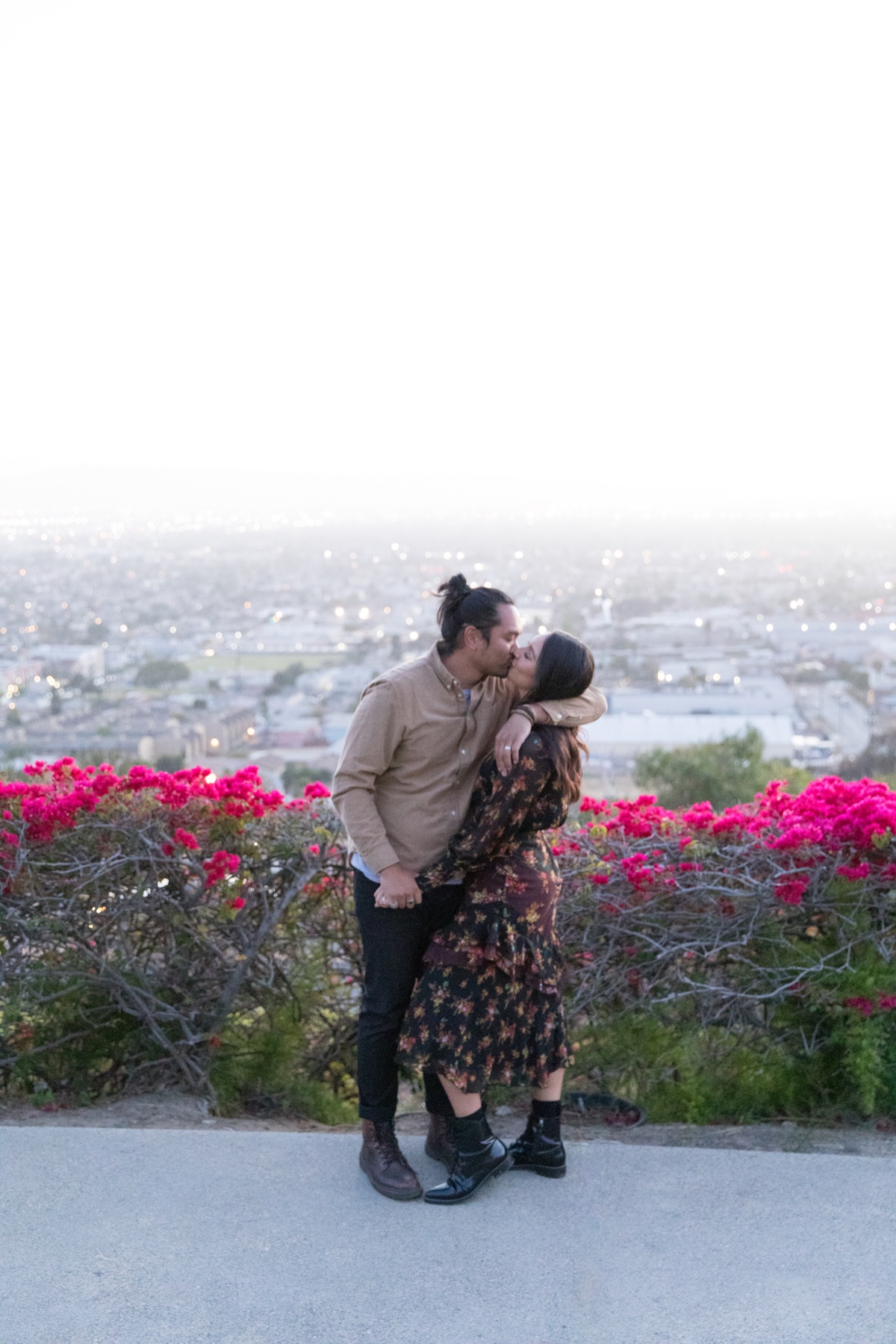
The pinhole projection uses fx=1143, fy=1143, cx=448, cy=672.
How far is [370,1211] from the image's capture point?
10.2 ft

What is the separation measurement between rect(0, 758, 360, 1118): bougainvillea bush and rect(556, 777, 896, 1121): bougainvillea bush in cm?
94

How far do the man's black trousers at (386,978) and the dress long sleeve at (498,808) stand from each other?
200 millimetres

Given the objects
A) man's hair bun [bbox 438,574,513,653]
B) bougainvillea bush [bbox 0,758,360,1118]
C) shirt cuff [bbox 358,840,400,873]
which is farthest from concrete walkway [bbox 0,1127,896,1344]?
man's hair bun [bbox 438,574,513,653]

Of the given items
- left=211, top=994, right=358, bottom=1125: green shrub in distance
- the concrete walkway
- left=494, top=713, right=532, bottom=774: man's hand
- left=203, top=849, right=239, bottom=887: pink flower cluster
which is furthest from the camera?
left=211, top=994, right=358, bottom=1125: green shrub in distance

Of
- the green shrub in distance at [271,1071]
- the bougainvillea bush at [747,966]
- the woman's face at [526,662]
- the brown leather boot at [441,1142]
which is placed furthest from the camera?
the green shrub in distance at [271,1071]

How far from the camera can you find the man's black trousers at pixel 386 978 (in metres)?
3.27

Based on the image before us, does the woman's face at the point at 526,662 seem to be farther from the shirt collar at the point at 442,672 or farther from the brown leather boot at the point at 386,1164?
the brown leather boot at the point at 386,1164

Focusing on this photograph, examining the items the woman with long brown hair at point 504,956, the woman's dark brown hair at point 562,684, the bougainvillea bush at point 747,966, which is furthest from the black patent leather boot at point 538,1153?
the woman's dark brown hair at point 562,684

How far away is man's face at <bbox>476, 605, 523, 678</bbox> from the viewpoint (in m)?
3.12

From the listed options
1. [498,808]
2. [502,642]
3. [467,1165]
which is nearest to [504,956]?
[498,808]

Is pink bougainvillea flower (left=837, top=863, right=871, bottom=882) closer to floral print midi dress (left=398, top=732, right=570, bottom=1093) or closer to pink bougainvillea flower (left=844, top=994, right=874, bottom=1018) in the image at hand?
pink bougainvillea flower (left=844, top=994, right=874, bottom=1018)

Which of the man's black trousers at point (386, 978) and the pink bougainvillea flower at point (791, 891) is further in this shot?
the pink bougainvillea flower at point (791, 891)

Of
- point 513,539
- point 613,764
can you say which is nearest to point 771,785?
point 613,764

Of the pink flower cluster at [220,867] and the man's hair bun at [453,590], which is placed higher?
the man's hair bun at [453,590]
